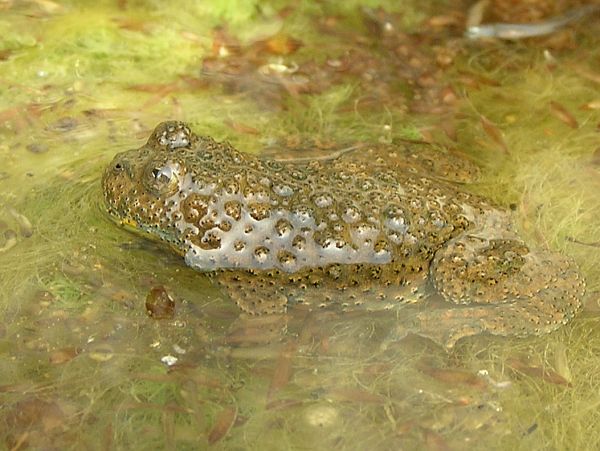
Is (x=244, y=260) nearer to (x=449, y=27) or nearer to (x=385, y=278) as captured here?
(x=385, y=278)

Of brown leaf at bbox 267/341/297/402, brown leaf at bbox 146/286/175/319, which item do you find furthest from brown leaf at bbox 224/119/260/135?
brown leaf at bbox 267/341/297/402

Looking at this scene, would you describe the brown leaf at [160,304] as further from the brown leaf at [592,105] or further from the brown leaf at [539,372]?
the brown leaf at [592,105]

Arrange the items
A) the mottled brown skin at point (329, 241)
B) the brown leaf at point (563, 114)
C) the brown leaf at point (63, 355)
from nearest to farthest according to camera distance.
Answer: the brown leaf at point (63, 355) → the mottled brown skin at point (329, 241) → the brown leaf at point (563, 114)

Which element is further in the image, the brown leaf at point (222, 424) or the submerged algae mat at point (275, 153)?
the submerged algae mat at point (275, 153)

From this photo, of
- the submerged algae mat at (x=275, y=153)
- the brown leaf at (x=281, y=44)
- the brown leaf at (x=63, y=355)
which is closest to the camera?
the submerged algae mat at (x=275, y=153)

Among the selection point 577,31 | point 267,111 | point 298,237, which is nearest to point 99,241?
point 298,237

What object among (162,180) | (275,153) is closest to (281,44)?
(275,153)

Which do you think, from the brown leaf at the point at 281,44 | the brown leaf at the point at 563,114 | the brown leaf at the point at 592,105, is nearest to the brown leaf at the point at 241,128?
the brown leaf at the point at 281,44

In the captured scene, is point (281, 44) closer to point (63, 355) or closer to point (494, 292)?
point (494, 292)
